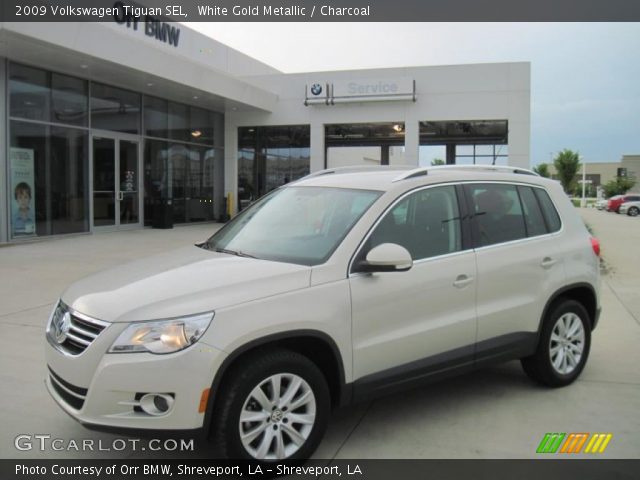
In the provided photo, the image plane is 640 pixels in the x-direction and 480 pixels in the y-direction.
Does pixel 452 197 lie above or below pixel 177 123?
below

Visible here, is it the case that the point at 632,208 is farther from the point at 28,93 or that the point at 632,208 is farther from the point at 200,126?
the point at 28,93

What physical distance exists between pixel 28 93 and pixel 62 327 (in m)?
13.2

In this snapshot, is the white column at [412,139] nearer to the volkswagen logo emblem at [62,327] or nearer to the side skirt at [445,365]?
the side skirt at [445,365]

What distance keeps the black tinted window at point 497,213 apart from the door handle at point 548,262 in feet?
0.81

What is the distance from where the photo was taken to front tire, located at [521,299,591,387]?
4.66 meters

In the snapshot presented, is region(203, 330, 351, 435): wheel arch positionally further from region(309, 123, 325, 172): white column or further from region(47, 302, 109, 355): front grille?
region(309, 123, 325, 172): white column

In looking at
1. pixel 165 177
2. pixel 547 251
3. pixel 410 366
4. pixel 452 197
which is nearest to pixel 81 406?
pixel 410 366

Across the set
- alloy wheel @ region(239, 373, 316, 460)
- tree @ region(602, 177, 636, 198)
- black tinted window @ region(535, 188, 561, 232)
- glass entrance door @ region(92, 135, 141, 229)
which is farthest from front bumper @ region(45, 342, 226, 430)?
tree @ region(602, 177, 636, 198)

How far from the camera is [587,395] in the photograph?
15.3 ft

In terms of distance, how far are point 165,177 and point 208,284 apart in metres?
18.0

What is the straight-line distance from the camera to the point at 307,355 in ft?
11.6

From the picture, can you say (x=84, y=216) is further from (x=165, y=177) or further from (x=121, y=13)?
(x=121, y=13)

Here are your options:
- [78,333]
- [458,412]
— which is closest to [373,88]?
[458,412]

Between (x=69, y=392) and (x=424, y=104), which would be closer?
(x=69, y=392)
